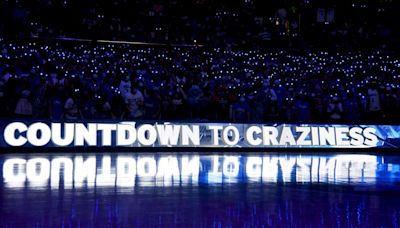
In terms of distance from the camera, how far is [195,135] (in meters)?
18.5

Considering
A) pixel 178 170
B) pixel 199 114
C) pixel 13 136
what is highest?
pixel 199 114

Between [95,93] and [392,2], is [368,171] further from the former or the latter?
[392,2]

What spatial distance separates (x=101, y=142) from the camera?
1755cm

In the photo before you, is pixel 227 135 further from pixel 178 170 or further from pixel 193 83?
pixel 178 170

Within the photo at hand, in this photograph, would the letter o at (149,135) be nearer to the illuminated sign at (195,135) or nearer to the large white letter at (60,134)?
the illuminated sign at (195,135)

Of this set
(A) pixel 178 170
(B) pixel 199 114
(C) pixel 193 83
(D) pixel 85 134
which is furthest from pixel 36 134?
(A) pixel 178 170

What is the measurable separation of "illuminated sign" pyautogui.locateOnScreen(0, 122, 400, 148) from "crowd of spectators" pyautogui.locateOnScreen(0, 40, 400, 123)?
304 millimetres

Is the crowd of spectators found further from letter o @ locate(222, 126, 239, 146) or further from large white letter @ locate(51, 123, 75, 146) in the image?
letter o @ locate(222, 126, 239, 146)

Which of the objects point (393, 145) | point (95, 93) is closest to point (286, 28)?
point (393, 145)

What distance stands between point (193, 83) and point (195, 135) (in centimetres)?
191

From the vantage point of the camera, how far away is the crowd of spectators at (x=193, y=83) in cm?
1762

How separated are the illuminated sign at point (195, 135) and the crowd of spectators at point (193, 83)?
0.30 m

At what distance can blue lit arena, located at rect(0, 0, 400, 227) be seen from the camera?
8961 mm

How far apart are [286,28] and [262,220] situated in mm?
19018
